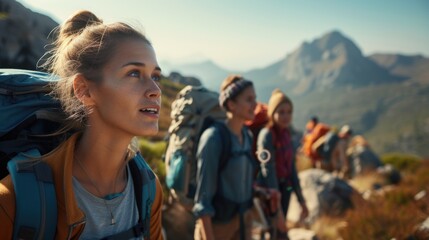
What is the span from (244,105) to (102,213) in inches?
79.6

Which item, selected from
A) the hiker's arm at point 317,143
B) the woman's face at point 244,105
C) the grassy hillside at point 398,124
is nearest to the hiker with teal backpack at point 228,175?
the woman's face at point 244,105

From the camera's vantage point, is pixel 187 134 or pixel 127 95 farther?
pixel 187 134

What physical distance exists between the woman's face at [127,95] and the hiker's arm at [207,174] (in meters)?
1.31

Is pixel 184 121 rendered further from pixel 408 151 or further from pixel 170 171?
pixel 408 151

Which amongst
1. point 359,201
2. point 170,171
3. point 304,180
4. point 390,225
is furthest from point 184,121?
point 304,180

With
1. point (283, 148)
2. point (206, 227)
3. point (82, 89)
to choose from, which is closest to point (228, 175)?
point (206, 227)

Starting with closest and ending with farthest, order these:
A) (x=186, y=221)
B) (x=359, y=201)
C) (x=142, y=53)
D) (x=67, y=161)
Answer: (x=67, y=161)
(x=142, y=53)
(x=186, y=221)
(x=359, y=201)

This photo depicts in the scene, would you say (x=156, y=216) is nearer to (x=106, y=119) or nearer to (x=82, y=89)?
(x=106, y=119)

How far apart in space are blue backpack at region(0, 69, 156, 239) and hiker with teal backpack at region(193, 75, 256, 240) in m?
1.09

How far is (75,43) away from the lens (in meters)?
1.73

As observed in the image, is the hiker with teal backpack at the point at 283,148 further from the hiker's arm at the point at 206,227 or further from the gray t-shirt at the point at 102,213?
the gray t-shirt at the point at 102,213

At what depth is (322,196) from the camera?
30.4 feet

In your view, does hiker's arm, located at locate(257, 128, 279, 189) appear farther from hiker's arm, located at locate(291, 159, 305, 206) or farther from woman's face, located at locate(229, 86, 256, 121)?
woman's face, located at locate(229, 86, 256, 121)

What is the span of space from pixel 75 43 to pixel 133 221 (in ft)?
3.03
